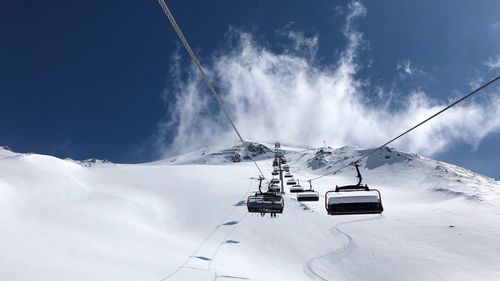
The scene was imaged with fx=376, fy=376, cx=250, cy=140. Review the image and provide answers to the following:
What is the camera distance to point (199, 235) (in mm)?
44750

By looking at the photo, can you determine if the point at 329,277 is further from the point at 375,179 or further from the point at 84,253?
the point at 375,179

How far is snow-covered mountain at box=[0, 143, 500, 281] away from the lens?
89.0 feet

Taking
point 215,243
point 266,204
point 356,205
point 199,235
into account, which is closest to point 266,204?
point 266,204

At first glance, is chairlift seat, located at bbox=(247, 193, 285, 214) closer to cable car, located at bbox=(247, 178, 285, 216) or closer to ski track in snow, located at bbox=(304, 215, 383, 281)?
cable car, located at bbox=(247, 178, 285, 216)

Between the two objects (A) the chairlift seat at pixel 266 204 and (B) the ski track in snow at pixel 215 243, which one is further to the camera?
(B) the ski track in snow at pixel 215 243

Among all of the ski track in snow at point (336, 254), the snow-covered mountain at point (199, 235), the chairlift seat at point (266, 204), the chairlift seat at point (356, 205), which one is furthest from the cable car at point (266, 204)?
the ski track in snow at point (336, 254)

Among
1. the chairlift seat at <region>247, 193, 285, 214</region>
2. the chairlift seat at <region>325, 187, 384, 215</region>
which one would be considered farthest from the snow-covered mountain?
the chairlift seat at <region>325, 187, 384, 215</region>

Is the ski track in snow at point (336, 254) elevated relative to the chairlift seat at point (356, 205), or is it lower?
elevated

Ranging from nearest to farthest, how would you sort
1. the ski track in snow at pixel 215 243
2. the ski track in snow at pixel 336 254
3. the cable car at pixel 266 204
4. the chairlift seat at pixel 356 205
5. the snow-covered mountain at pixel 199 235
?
the chairlift seat at pixel 356 205 → the cable car at pixel 266 204 → the snow-covered mountain at pixel 199 235 → the ski track in snow at pixel 215 243 → the ski track in snow at pixel 336 254

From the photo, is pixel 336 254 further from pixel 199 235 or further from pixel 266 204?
pixel 266 204

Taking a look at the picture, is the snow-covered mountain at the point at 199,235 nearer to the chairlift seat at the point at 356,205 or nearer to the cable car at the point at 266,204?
the cable car at the point at 266,204

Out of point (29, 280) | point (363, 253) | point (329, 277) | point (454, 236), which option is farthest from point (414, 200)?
point (29, 280)

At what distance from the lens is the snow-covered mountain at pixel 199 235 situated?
27.1 metres

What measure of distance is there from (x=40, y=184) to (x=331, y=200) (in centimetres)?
3672
